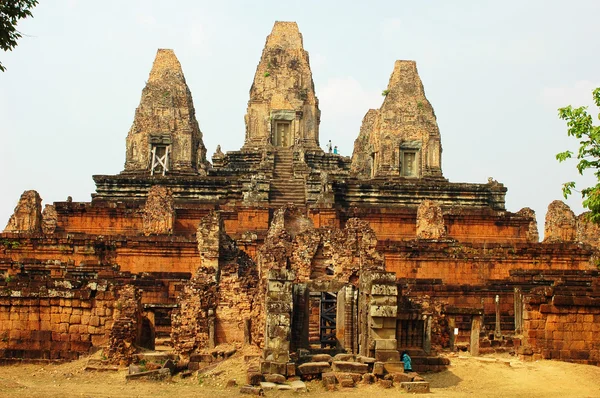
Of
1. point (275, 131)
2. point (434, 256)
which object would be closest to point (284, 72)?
point (275, 131)

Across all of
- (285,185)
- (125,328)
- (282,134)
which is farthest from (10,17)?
(282,134)

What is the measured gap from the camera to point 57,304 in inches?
774

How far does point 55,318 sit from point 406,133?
85.9ft

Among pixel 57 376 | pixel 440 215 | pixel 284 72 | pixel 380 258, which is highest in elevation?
pixel 284 72

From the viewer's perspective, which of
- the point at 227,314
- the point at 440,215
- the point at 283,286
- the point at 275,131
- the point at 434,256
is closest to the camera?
the point at 283,286

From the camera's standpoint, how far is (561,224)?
3170 cm

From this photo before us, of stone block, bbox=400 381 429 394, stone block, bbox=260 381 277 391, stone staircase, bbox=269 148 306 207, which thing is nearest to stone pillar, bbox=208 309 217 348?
stone block, bbox=260 381 277 391

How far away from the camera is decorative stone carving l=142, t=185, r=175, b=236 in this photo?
1205 inches

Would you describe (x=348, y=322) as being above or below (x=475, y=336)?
above

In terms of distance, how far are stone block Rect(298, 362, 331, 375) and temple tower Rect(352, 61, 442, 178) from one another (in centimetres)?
2650

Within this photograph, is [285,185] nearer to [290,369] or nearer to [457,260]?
[457,260]

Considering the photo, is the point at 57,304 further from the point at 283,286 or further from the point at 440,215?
the point at 440,215

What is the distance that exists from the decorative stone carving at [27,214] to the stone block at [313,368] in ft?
57.1

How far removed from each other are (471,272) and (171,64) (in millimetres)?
21687
